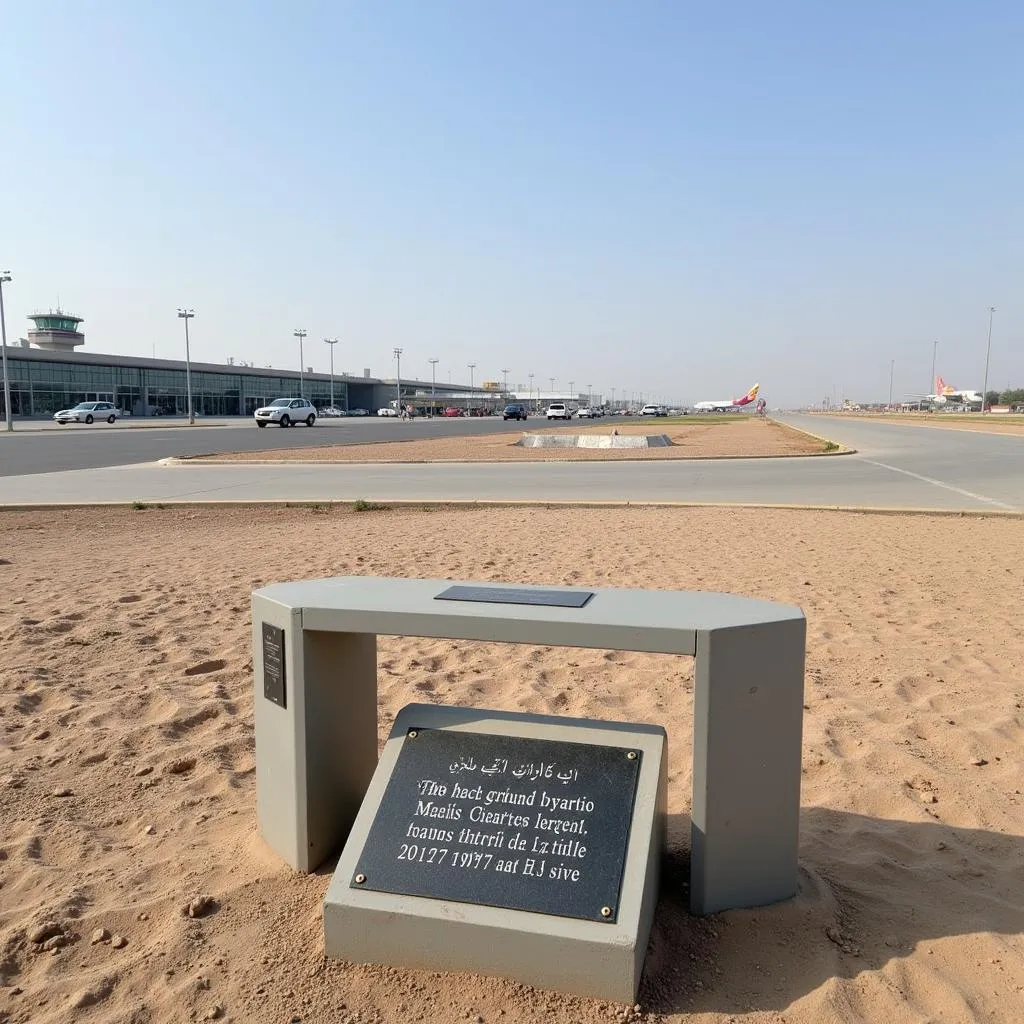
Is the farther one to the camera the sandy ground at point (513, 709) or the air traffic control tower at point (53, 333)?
the air traffic control tower at point (53, 333)

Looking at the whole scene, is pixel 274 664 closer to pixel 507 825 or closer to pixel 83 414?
pixel 507 825

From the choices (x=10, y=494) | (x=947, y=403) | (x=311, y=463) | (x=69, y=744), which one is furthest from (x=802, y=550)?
(x=947, y=403)

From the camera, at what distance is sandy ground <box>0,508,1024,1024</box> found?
8.25 ft

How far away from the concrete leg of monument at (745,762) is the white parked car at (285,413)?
47596 millimetres

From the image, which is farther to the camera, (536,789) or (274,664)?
(274,664)

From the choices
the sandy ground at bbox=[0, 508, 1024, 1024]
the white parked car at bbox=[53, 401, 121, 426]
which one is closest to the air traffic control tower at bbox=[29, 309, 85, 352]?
the white parked car at bbox=[53, 401, 121, 426]

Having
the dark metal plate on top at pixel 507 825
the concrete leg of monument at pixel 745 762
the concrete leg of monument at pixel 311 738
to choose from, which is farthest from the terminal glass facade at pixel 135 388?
the concrete leg of monument at pixel 745 762

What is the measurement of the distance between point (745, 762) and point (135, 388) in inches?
3463

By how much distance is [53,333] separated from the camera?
89.5 m

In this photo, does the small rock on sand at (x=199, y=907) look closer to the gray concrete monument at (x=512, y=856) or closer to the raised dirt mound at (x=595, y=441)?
the gray concrete monument at (x=512, y=856)

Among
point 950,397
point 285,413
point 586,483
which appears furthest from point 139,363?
point 950,397

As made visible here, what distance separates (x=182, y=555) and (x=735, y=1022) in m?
8.00

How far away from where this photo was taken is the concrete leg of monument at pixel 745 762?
2.61 meters

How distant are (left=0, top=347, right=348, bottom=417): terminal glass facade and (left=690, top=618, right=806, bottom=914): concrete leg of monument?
67083 mm
